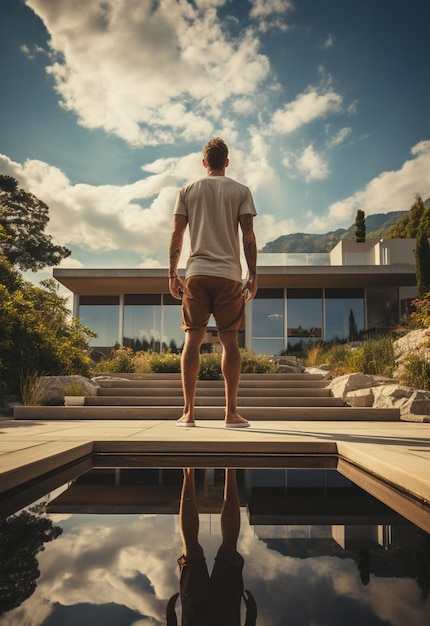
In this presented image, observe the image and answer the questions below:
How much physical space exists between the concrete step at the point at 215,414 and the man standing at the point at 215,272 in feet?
4.75

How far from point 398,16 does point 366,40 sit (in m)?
4.45

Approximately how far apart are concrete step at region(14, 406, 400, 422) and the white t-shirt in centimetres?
202

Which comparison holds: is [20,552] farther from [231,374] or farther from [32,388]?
[32,388]

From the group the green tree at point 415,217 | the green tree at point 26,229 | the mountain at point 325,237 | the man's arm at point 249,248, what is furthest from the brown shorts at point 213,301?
the green tree at point 415,217

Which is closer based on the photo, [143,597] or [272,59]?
[143,597]

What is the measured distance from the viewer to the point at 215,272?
3254mm

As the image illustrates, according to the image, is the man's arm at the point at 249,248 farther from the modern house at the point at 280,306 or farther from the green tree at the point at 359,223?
the green tree at the point at 359,223

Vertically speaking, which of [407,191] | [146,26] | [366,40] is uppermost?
[407,191]

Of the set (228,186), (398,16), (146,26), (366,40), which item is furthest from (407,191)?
(228,186)

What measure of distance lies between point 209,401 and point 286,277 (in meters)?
9.51

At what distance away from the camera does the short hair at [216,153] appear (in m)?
3.52

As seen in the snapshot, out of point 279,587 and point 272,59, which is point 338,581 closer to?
point 279,587

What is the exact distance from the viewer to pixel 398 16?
58.0 ft

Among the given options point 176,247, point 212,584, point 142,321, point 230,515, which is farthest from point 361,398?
point 142,321
